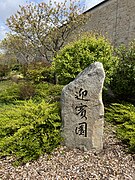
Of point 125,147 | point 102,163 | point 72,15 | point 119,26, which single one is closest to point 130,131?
point 125,147

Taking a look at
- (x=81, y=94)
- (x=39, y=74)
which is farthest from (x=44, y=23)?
(x=81, y=94)

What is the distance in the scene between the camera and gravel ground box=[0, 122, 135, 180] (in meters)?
2.51

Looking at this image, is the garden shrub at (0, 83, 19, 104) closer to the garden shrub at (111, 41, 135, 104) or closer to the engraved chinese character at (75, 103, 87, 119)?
the garden shrub at (111, 41, 135, 104)

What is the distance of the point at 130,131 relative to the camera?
3422 millimetres

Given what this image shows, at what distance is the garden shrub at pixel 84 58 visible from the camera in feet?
18.5

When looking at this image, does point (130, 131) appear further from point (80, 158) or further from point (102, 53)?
point (102, 53)

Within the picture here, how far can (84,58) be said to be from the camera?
564 cm

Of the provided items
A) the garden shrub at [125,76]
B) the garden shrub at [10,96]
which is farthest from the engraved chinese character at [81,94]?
the garden shrub at [10,96]

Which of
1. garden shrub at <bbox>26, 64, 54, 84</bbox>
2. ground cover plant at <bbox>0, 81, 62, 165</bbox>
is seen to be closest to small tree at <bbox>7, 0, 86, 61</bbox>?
garden shrub at <bbox>26, 64, 54, 84</bbox>

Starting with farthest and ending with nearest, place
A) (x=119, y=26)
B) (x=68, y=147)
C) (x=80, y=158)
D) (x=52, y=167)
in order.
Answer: (x=119, y=26) → (x=68, y=147) → (x=80, y=158) → (x=52, y=167)

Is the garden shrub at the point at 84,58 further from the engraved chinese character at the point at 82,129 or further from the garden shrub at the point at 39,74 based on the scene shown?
the garden shrub at the point at 39,74

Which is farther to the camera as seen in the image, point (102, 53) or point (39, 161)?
point (102, 53)

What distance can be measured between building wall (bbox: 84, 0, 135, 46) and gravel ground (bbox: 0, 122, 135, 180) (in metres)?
6.67

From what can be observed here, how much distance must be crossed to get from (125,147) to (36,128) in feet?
5.00
